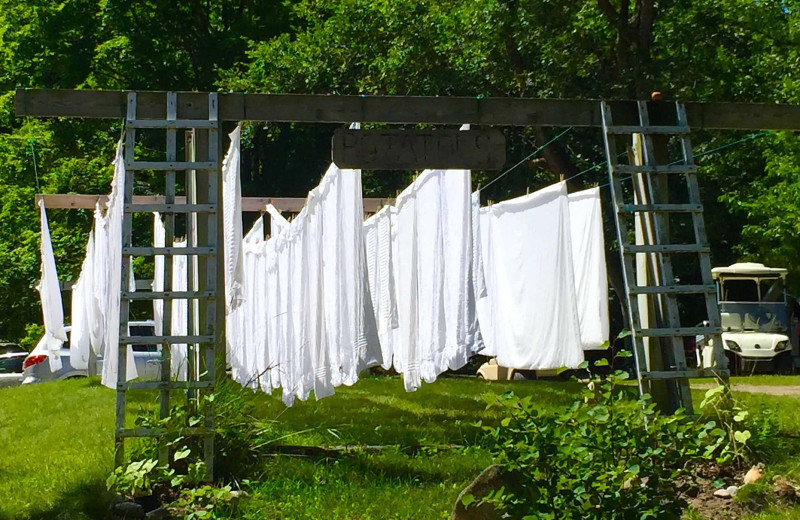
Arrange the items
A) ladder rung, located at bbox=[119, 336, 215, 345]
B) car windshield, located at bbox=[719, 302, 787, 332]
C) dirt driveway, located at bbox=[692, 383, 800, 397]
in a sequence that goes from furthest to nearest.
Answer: car windshield, located at bbox=[719, 302, 787, 332] → dirt driveway, located at bbox=[692, 383, 800, 397] → ladder rung, located at bbox=[119, 336, 215, 345]

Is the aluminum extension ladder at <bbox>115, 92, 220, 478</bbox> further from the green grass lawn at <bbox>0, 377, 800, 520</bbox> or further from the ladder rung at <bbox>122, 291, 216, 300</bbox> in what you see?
the green grass lawn at <bbox>0, 377, 800, 520</bbox>

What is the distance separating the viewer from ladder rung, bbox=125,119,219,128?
7.77 meters

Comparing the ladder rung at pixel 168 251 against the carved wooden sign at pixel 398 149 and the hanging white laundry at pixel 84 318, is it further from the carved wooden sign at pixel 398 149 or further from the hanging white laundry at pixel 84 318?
the hanging white laundry at pixel 84 318

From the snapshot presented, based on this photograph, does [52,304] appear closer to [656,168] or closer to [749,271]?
[656,168]

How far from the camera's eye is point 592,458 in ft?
16.9

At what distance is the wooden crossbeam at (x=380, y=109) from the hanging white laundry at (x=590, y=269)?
3.10 m

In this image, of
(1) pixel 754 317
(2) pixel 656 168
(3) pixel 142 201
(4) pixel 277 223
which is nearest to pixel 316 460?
(2) pixel 656 168

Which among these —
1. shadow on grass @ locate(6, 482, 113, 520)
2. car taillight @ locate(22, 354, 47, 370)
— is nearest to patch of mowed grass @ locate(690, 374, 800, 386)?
shadow on grass @ locate(6, 482, 113, 520)

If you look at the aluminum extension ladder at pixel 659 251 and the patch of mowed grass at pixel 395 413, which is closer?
the aluminum extension ladder at pixel 659 251

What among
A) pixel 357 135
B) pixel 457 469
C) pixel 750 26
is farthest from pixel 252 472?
pixel 750 26

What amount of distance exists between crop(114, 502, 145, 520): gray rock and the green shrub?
2.31 metres

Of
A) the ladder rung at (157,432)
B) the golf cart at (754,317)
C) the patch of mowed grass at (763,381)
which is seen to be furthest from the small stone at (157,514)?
the golf cart at (754,317)

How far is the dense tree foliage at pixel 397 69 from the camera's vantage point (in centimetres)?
1964

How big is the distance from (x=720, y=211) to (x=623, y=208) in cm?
1950
